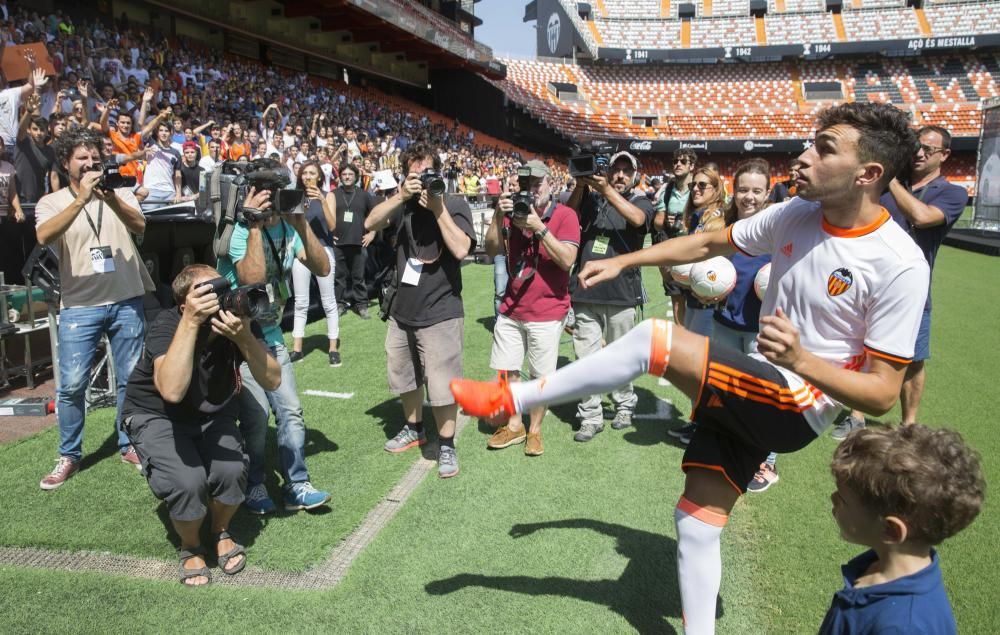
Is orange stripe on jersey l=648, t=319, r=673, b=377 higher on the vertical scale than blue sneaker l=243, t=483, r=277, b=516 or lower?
higher

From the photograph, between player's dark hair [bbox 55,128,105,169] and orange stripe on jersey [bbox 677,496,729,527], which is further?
player's dark hair [bbox 55,128,105,169]

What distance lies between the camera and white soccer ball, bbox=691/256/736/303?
3852 millimetres

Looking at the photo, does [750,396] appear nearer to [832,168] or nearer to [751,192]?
[832,168]

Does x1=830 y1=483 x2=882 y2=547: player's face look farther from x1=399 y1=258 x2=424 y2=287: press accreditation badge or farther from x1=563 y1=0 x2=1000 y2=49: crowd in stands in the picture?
x1=563 y1=0 x2=1000 y2=49: crowd in stands

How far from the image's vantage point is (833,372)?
74.2 inches

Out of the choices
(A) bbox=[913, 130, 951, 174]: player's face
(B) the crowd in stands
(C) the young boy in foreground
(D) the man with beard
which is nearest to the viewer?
(C) the young boy in foreground

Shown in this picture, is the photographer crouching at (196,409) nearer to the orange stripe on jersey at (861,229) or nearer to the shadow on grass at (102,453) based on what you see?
the shadow on grass at (102,453)

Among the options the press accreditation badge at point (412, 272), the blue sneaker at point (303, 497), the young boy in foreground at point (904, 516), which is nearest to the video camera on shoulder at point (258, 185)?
the press accreditation badge at point (412, 272)

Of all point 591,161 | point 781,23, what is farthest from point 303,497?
point 781,23

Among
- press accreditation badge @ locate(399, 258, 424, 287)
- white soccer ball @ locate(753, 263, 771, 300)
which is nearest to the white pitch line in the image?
press accreditation badge @ locate(399, 258, 424, 287)

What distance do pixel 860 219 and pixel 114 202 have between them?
3.85 metres

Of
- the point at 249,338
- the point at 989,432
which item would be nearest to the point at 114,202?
the point at 249,338

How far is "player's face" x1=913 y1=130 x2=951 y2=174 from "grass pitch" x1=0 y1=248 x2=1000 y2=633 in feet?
6.19

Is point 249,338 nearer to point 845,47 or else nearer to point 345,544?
point 345,544
